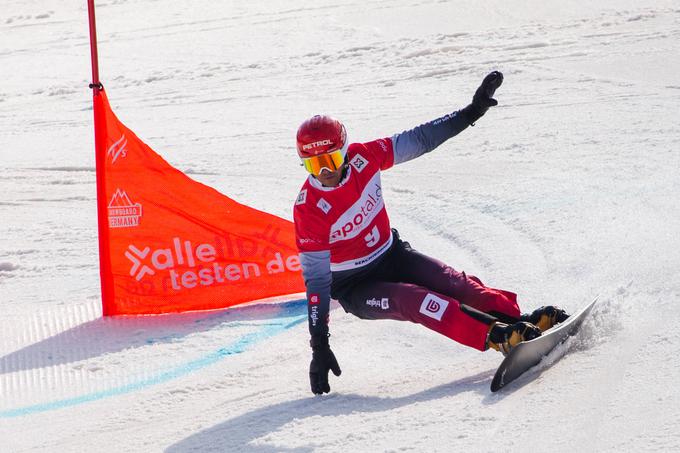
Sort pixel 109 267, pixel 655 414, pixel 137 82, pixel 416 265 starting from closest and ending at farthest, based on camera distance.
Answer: pixel 655 414 < pixel 416 265 < pixel 109 267 < pixel 137 82

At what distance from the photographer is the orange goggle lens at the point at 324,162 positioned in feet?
15.7

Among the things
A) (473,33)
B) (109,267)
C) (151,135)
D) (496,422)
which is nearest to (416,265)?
(496,422)

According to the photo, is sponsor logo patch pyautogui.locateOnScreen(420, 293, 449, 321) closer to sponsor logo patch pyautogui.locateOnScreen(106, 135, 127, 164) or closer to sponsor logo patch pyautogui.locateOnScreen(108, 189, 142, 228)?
sponsor logo patch pyautogui.locateOnScreen(108, 189, 142, 228)

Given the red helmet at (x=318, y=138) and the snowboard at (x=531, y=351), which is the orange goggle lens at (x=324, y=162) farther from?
the snowboard at (x=531, y=351)

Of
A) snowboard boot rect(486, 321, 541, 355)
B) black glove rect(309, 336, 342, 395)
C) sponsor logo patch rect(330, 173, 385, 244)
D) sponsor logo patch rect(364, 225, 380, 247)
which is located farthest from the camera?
sponsor logo patch rect(364, 225, 380, 247)

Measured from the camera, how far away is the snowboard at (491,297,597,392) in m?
4.15

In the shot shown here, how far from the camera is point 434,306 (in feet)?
15.0

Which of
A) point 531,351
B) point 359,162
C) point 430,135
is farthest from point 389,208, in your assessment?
point 531,351

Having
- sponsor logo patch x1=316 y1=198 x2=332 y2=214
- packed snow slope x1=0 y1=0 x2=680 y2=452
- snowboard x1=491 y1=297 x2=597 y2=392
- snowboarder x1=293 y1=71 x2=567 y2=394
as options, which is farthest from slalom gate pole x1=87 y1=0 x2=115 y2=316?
snowboard x1=491 y1=297 x2=597 y2=392

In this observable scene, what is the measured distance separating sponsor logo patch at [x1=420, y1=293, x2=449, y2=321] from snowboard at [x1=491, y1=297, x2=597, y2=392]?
0.47m

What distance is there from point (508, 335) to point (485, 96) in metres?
1.32

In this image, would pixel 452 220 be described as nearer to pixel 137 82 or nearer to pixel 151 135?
pixel 151 135

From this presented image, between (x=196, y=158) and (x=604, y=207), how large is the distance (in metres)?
4.26

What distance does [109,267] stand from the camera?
6.18 meters
